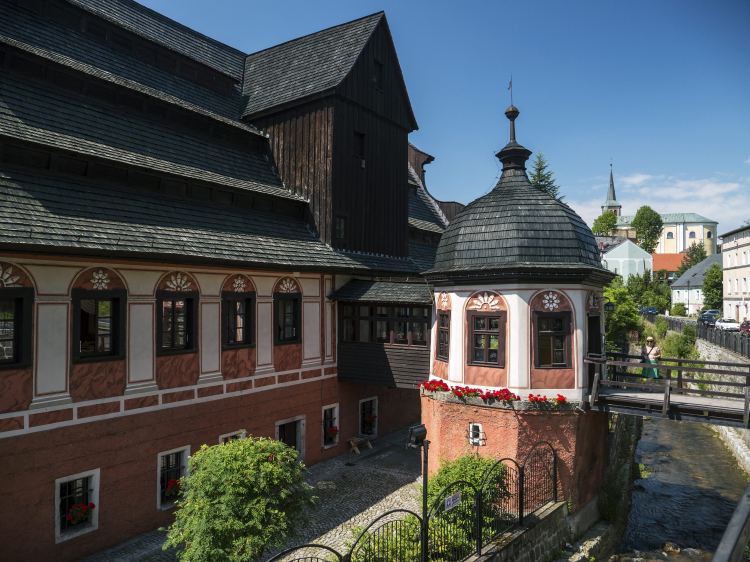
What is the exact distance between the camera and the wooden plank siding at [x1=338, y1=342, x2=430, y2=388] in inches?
621

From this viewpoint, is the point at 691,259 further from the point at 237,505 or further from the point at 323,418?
the point at 237,505

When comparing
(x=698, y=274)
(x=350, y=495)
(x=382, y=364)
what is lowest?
(x=350, y=495)

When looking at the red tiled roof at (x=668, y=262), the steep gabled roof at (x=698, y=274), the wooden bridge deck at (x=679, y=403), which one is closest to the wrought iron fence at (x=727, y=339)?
the wooden bridge deck at (x=679, y=403)

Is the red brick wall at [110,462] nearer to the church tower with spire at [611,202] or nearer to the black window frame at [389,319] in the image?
the black window frame at [389,319]

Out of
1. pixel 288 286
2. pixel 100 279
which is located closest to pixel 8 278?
pixel 100 279

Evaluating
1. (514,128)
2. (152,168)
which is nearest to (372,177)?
(514,128)

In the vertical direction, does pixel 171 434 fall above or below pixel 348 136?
below

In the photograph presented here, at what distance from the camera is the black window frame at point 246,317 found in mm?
13914

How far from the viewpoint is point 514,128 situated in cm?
1575

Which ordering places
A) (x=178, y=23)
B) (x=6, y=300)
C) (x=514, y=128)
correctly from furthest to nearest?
(x=178, y=23) → (x=514, y=128) → (x=6, y=300)

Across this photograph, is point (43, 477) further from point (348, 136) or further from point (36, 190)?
point (348, 136)

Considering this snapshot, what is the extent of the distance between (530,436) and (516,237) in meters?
4.89

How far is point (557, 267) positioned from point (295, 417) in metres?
8.82

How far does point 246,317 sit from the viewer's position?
47.9ft
